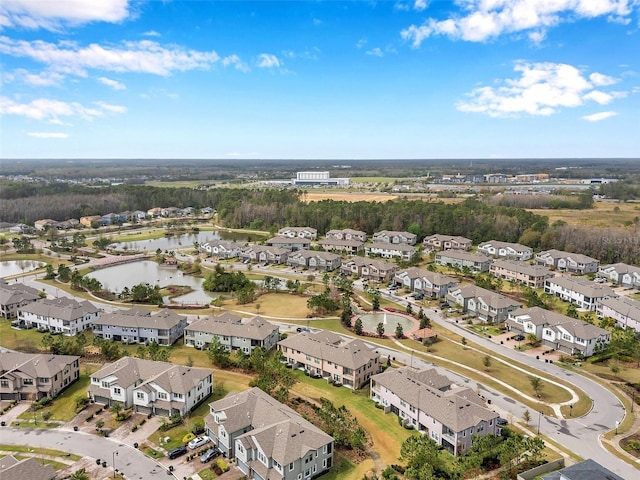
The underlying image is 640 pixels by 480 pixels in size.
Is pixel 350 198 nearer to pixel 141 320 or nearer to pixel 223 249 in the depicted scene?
pixel 223 249

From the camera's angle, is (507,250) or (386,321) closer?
(386,321)

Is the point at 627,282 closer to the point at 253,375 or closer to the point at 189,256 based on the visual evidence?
the point at 253,375

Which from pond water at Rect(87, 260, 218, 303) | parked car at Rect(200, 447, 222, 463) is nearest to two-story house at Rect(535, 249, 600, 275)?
pond water at Rect(87, 260, 218, 303)

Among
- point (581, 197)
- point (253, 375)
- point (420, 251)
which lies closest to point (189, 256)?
point (420, 251)

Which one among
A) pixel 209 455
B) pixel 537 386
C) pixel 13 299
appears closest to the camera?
pixel 209 455

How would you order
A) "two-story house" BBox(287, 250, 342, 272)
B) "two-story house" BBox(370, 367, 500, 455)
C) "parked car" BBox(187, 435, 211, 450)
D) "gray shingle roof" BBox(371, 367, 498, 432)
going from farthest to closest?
"two-story house" BBox(287, 250, 342, 272) → "gray shingle roof" BBox(371, 367, 498, 432) → "parked car" BBox(187, 435, 211, 450) → "two-story house" BBox(370, 367, 500, 455)

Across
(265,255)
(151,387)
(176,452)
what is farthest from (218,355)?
(265,255)

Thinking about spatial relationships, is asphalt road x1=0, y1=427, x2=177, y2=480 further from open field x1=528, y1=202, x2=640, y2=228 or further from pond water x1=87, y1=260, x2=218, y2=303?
open field x1=528, y1=202, x2=640, y2=228
